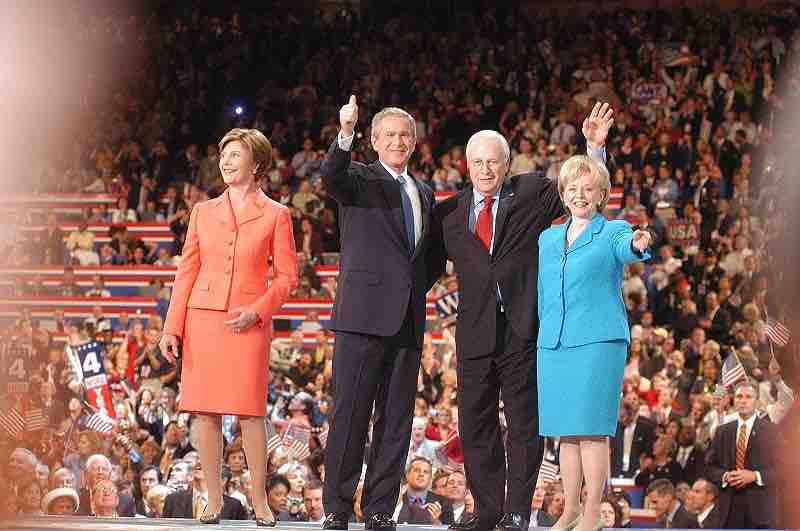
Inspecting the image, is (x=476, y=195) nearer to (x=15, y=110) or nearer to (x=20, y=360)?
(x=20, y=360)

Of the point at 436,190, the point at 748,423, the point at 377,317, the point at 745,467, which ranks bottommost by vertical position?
the point at 745,467

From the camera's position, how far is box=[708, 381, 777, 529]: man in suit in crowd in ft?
24.1

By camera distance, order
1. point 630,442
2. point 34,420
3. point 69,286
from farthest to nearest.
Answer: point 69,286 < point 34,420 < point 630,442

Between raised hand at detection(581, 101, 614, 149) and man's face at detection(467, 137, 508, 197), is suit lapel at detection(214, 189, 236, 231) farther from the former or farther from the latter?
raised hand at detection(581, 101, 614, 149)

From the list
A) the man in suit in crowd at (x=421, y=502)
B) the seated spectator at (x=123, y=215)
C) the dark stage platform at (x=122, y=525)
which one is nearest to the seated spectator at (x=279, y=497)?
the man in suit in crowd at (x=421, y=502)

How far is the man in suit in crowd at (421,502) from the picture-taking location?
7699 millimetres

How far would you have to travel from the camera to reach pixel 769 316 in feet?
32.9

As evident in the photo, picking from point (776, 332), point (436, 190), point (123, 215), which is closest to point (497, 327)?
point (776, 332)

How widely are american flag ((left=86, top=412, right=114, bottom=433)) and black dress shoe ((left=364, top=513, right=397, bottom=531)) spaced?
17.3 feet

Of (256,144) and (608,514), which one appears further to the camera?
(608,514)

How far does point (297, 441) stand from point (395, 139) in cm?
444

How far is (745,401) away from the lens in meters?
7.56

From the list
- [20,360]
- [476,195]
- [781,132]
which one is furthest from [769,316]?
[20,360]

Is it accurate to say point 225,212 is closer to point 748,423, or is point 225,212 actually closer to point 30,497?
point 30,497
